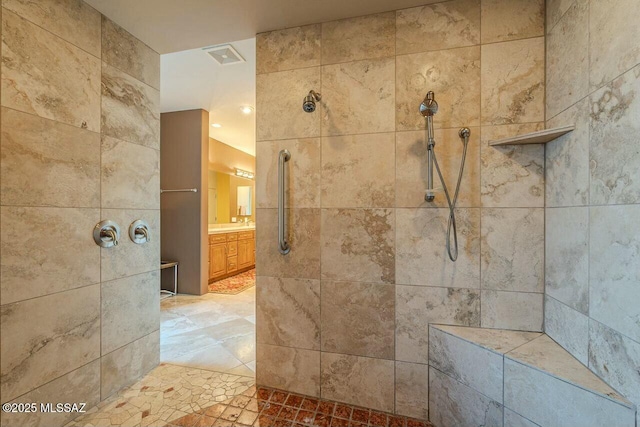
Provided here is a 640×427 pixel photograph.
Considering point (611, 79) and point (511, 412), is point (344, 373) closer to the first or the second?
point (511, 412)

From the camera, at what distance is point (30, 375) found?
1.30 metres

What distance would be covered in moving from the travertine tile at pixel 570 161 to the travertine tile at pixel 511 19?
1.60 ft

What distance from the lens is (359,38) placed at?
157 cm

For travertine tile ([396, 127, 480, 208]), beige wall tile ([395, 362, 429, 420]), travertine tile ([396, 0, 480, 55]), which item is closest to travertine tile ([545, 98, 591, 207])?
travertine tile ([396, 127, 480, 208])

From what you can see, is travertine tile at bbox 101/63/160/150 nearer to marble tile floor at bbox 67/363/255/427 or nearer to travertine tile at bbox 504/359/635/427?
marble tile floor at bbox 67/363/255/427

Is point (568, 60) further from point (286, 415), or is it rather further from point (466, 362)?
point (286, 415)

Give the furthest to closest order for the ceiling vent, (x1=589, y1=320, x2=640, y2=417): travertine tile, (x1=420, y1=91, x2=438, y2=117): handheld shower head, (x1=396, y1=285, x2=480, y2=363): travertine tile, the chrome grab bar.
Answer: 1. the ceiling vent
2. the chrome grab bar
3. (x1=396, y1=285, x2=480, y2=363): travertine tile
4. (x1=420, y1=91, x2=438, y2=117): handheld shower head
5. (x1=589, y1=320, x2=640, y2=417): travertine tile

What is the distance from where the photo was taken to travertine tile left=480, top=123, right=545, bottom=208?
138cm

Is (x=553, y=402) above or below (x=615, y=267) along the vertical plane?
below

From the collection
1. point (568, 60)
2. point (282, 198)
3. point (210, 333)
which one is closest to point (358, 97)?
point (282, 198)

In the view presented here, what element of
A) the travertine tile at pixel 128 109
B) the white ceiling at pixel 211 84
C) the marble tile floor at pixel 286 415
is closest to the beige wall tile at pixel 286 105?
the white ceiling at pixel 211 84

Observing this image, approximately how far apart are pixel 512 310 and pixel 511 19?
151 cm

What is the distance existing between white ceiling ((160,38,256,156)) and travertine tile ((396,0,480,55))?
47.8 inches

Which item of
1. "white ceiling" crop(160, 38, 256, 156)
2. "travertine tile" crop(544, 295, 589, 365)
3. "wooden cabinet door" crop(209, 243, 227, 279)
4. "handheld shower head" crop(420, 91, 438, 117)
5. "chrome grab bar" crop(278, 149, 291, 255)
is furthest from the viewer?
"wooden cabinet door" crop(209, 243, 227, 279)
